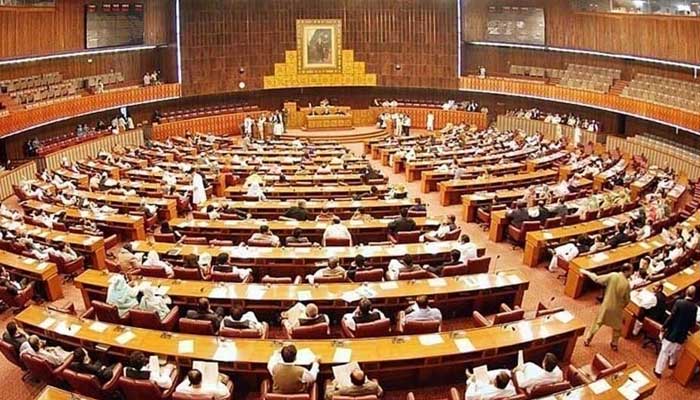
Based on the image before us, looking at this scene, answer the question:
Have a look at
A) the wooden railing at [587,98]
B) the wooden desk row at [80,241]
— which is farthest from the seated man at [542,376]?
the wooden railing at [587,98]

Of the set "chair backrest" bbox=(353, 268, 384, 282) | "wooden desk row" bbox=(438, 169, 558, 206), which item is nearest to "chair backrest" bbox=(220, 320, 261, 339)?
"chair backrest" bbox=(353, 268, 384, 282)

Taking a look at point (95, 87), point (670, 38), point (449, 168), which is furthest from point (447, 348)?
point (95, 87)

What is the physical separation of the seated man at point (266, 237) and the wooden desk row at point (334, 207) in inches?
98.5

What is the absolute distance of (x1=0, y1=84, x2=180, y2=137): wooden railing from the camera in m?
22.8

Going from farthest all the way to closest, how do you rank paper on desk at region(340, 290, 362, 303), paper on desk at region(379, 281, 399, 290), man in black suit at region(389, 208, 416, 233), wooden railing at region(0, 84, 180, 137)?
1. wooden railing at region(0, 84, 180, 137)
2. man in black suit at region(389, 208, 416, 233)
3. paper on desk at region(379, 281, 399, 290)
4. paper on desk at region(340, 290, 362, 303)

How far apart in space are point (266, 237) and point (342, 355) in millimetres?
5499

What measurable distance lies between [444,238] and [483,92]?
20.8 meters

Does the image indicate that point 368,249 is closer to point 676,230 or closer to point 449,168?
point 676,230

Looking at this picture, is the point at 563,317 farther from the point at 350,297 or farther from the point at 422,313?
the point at 350,297

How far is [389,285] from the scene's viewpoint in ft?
36.2

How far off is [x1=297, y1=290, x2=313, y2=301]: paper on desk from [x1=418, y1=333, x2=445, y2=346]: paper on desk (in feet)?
7.23

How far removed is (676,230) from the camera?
1372 centimetres

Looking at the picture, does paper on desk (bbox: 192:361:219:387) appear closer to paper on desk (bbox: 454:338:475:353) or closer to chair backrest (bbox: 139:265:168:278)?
paper on desk (bbox: 454:338:475:353)

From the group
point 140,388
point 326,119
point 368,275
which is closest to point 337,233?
point 368,275
